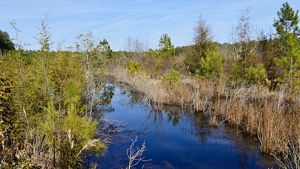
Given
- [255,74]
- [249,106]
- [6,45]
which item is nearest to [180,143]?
[249,106]

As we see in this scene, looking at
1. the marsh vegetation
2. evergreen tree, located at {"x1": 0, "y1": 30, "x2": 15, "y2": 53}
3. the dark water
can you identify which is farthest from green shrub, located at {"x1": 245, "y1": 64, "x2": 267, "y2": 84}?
evergreen tree, located at {"x1": 0, "y1": 30, "x2": 15, "y2": 53}

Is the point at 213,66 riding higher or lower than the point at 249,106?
higher

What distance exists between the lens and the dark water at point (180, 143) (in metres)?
A: 8.13

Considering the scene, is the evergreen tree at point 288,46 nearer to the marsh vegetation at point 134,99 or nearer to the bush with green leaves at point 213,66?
the marsh vegetation at point 134,99

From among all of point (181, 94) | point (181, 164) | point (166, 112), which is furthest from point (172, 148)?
point (181, 94)

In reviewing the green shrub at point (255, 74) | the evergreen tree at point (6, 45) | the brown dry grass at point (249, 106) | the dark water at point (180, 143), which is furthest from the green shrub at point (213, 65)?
the evergreen tree at point (6, 45)

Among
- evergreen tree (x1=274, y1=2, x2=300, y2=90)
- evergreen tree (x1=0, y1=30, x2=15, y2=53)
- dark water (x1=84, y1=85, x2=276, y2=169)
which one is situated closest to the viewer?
evergreen tree (x1=0, y1=30, x2=15, y2=53)

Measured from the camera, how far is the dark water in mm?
8133

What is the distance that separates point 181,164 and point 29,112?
3.86m

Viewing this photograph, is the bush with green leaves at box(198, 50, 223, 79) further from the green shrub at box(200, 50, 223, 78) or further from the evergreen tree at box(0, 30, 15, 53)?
the evergreen tree at box(0, 30, 15, 53)

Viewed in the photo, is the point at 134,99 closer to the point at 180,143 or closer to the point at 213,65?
the point at 213,65

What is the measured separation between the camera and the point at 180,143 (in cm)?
998

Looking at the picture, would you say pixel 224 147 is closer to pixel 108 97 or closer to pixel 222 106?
pixel 222 106

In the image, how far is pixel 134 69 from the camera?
24.8 meters
